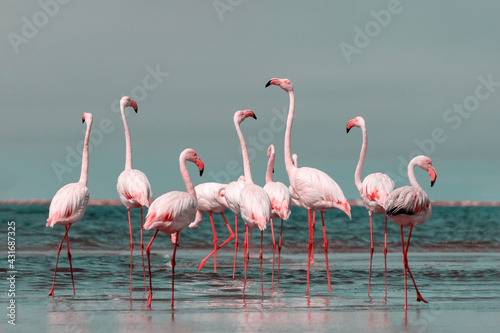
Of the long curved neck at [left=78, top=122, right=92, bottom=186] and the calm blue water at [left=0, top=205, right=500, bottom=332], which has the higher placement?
the long curved neck at [left=78, top=122, right=92, bottom=186]

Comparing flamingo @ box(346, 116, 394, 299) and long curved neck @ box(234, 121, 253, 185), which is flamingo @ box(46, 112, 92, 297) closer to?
long curved neck @ box(234, 121, 253, 185)

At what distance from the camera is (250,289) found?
1173 cm

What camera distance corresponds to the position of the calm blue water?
8.20m

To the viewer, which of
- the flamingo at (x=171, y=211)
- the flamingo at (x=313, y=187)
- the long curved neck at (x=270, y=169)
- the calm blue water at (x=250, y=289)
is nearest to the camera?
the calm blue water at (x=250, y=289)

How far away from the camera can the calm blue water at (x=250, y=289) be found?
323 inches

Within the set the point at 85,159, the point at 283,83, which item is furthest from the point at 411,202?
the point at 85,159

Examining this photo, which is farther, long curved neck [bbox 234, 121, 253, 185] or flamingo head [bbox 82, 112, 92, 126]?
flamingo head [bbox 82, 112, 92, 126]

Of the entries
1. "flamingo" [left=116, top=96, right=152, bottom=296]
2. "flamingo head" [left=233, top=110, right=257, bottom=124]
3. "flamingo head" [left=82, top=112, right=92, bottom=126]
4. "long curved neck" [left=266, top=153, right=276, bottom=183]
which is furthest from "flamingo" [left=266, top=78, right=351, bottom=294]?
"flamingo head" [left=82, top=112, right=92, bottom=126]

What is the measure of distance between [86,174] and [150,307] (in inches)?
106

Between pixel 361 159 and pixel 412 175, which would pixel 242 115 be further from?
pixel 412 175

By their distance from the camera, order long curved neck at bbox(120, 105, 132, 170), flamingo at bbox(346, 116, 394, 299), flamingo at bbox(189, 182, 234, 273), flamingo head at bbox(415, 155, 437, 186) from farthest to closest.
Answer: flamingo at bbox(189, 182, 234, 273)
long curved neck at bbox(120, 105, 132, 170)
flamingo at bbox(346, 116, 394, 299)
flamingo head at bbox(415, 155, 437, 186)

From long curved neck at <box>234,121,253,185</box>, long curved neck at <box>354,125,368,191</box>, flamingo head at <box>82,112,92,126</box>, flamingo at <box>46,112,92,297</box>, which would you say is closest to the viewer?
flamingo at <box>46,112,92,297</box>

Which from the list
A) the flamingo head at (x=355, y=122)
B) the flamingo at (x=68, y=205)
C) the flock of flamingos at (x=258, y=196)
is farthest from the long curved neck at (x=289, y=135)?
the flamingo at (x=68, y=205)

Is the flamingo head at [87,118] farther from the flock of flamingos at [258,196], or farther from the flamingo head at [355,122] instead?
the flamingo head at [355,122]
